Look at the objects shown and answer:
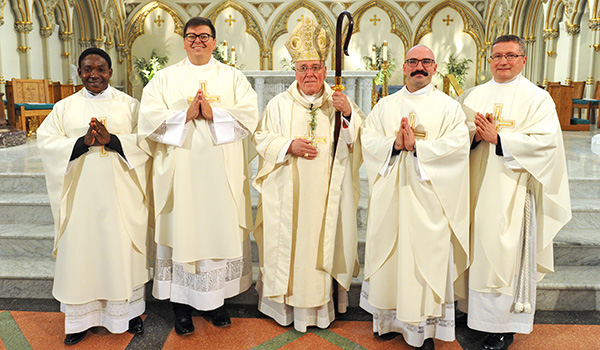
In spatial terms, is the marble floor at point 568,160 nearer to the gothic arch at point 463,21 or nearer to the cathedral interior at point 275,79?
the cathedral interior at point 275,79

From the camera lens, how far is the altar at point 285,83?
23.3 ft

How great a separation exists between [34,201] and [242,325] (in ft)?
7.82

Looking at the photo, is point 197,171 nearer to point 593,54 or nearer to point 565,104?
point 565,104

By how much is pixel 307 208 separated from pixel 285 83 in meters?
4.21

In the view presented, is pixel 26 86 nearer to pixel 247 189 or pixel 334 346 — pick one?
pixel 247 189

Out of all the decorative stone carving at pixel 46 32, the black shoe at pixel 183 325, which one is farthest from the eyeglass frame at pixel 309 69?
the decorative stone carving at pixel 46 32

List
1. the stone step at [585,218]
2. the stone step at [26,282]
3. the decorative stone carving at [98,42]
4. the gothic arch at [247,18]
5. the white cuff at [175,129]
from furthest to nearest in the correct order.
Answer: the gothic arch at [247,18] < the decorative stone carving at [98,42] < the stone step at [585,218] < the stone step at [26,282] < the white cuff at [175,129]

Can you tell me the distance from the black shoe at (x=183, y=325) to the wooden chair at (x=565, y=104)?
9565 mm

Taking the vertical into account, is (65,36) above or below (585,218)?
above

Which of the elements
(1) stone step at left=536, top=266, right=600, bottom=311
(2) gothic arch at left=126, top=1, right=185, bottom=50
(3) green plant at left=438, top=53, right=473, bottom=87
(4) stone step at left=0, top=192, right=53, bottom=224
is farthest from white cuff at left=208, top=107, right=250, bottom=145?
(2) gothic arch at left=126, top=1, right=185, bottom=50

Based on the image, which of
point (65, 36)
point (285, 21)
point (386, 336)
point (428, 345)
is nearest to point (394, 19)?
point (285, 21)

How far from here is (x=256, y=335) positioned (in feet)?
10.9

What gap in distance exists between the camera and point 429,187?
2.98 m

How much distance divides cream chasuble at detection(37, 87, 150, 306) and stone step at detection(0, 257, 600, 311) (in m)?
0.77
